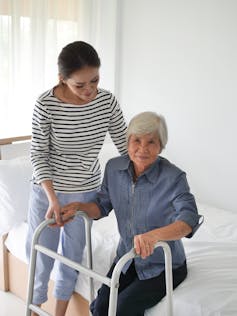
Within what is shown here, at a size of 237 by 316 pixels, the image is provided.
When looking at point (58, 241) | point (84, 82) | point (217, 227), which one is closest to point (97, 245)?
point (58, 241)

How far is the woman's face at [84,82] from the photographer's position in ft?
5.12

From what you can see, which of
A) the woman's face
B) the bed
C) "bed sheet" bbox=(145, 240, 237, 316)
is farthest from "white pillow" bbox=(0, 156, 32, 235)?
"bed sheet" bbox=(145, 240, 237, 316)

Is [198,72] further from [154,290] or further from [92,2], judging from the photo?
[154,290]

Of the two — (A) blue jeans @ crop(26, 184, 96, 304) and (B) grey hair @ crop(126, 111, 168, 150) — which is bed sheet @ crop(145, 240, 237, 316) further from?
(B) grey hair @ crop(126, 111, 168, 150)

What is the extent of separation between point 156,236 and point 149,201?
0.23 metres

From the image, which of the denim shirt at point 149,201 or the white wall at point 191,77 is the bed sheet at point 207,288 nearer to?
the denim shirt at point 149,201

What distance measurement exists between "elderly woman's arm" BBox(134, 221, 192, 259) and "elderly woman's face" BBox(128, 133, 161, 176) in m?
0.27

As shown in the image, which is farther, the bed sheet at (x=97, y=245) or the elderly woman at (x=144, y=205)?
the bed sheet at (x=97, y=245)

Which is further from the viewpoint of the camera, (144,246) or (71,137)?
(71,137)

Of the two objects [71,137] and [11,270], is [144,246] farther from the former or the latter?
[11,270]

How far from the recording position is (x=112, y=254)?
6.45 ft

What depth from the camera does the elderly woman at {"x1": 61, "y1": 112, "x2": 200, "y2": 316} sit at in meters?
1.51

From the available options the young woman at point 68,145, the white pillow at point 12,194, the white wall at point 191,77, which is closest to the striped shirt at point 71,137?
the young woman at point 68,145

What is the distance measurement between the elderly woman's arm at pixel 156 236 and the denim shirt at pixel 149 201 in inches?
2.5
